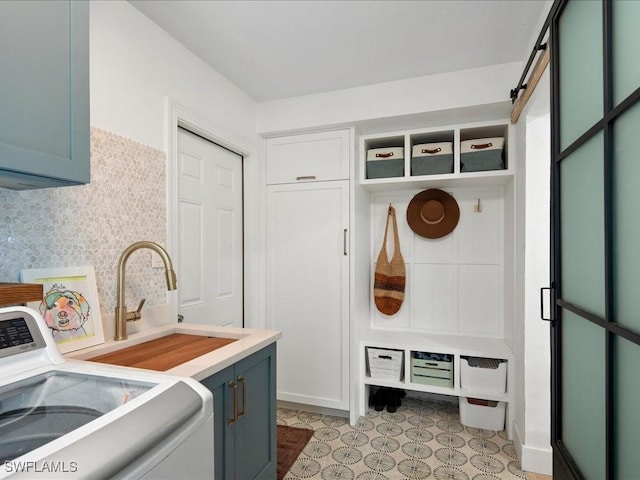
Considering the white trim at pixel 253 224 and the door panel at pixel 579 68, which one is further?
the white trim at pixel 253 224

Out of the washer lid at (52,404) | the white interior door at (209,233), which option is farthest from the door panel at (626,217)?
the white interior door at (209,233)

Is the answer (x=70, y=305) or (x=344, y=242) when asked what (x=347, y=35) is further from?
(x=70, y=305)

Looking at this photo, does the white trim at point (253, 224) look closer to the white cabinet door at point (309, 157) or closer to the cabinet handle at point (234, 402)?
the white cabinet door at point (309, 157)

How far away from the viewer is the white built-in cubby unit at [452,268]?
257 centimetres

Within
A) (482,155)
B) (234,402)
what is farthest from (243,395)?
(482,155)

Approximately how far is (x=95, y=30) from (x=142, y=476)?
170 cm

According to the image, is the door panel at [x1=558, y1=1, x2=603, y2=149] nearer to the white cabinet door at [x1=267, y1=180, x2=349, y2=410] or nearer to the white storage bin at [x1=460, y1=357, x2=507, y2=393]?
the white cabinet door at [x1=267, y1=180, x2=349, y2=410]

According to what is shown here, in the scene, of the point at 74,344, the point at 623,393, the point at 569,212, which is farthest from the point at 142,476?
the point at 569,212

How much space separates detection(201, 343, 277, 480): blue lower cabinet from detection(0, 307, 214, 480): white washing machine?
365mm

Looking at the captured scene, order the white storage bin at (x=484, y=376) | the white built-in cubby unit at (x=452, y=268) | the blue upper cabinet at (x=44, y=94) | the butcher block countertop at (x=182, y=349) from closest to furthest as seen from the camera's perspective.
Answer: the blue upper cabinet at (x=44, y=94) → the butcher block countertop at (x=182, y=349) → the white storage bin at (x=484, y=376) → the white built-in cubby unit at (x=452, y=268)

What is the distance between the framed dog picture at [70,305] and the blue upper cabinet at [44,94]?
0.35 metres

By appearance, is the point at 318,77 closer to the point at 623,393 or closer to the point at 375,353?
the point at 375,353

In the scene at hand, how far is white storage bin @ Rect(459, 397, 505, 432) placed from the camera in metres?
2.48

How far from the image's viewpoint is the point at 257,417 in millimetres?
1626
